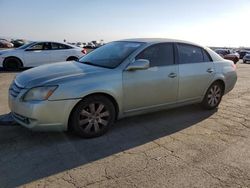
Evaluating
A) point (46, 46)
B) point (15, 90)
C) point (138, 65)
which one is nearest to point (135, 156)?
point (138, 65)

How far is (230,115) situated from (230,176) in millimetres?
2806

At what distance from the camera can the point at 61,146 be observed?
3998 mm

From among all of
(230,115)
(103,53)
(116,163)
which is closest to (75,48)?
(103,53)

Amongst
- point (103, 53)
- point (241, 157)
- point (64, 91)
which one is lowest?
point (241, 157)

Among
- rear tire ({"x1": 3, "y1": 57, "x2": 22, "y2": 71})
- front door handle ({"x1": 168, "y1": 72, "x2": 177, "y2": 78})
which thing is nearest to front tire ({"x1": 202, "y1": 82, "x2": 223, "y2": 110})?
front door handle ({"x1": 168, "y1": 72, "x2": 177, "y2": 78})

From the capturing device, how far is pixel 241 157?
154 inches

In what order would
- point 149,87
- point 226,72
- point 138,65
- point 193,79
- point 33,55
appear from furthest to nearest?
point 33,55
point 226,72
point 193,79
point 149,87
point 138,65

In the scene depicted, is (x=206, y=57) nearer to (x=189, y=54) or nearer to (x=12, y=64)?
(x=189, y=54)

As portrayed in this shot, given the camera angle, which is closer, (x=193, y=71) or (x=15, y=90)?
(x=15, y=90)

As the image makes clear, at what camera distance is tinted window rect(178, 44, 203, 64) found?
545cm

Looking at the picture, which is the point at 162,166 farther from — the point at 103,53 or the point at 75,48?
the point at 75,48

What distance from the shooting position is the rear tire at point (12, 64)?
38.7ft

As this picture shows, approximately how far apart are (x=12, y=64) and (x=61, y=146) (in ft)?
29.7

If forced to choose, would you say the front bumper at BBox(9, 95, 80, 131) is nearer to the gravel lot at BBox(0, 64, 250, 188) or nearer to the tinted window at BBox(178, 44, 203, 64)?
the gravel lot at BBox(0, 64, 250, 188)
